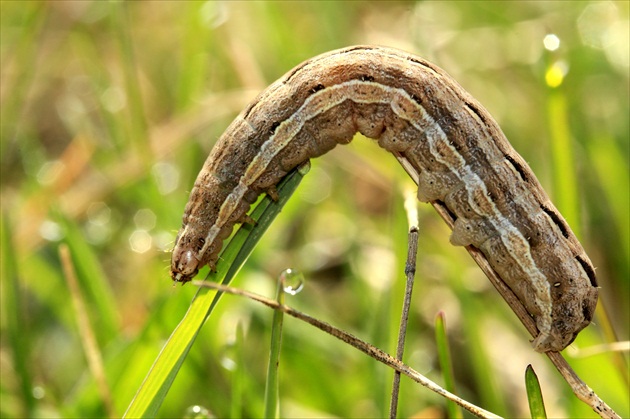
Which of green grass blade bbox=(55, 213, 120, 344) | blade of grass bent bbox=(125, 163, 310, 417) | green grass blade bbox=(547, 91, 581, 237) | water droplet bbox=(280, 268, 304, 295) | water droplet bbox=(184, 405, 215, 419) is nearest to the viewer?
blade of grass bent bbox=(125, 163, 310, 417)

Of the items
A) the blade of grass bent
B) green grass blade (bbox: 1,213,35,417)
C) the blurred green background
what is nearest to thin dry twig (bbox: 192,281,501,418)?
the blade of grass bent

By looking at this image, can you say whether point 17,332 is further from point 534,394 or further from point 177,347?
point 534,394

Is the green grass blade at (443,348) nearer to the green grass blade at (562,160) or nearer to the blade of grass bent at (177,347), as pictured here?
the blade of grass bent at (177,347)

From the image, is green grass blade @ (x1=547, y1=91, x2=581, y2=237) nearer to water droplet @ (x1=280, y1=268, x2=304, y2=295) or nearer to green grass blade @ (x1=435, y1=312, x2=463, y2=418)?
green grass blade @ (x1=435, y1=312, x2=463, y2=418)

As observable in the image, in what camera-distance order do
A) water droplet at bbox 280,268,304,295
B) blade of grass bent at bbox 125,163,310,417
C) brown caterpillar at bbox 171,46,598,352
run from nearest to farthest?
1. blade of grass bent at bbox 125,163,310,417
2. water droplet at bbox 280,268,304,295
3. brown caterpillar at bbox 171,46,598,352

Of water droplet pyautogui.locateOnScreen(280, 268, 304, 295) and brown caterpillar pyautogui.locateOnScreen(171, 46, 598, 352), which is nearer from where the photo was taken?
water droplet pyautogui.locateOnScreen(280, 268, 304, 295)

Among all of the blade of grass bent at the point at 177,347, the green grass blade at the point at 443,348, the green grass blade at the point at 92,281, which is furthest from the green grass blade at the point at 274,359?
the green grass blade at the point at 92,281
